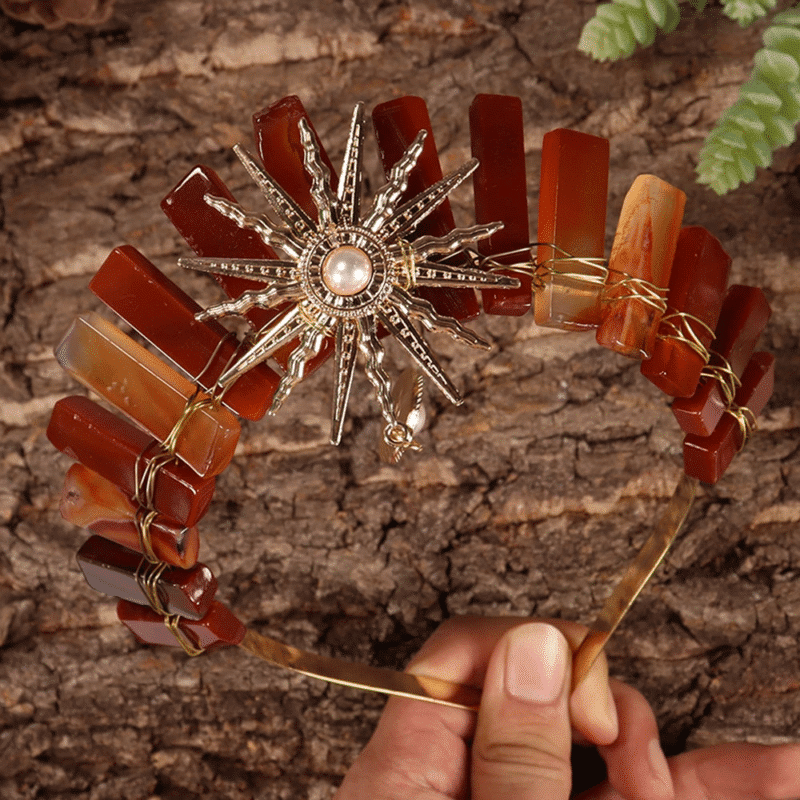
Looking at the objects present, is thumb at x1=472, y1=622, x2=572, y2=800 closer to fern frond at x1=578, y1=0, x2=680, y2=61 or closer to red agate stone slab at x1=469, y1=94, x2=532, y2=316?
red agate stone slab at x1=469, y1=94, x2=532, y2=316

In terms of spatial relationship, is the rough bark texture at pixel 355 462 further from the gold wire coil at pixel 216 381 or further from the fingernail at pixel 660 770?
the gold wire coil at pixel 216 381

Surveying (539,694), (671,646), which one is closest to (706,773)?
(671,646)

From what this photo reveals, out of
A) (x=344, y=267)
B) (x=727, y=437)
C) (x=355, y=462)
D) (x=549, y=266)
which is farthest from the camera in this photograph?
(x=355, y=462)

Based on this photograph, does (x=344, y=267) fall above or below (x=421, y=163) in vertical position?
below

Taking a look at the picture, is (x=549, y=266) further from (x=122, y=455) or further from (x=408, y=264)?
(x=122, y=455)

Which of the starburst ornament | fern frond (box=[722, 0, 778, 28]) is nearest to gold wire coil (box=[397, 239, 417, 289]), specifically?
the starburst ornament

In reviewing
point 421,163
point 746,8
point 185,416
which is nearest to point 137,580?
point 185,416
